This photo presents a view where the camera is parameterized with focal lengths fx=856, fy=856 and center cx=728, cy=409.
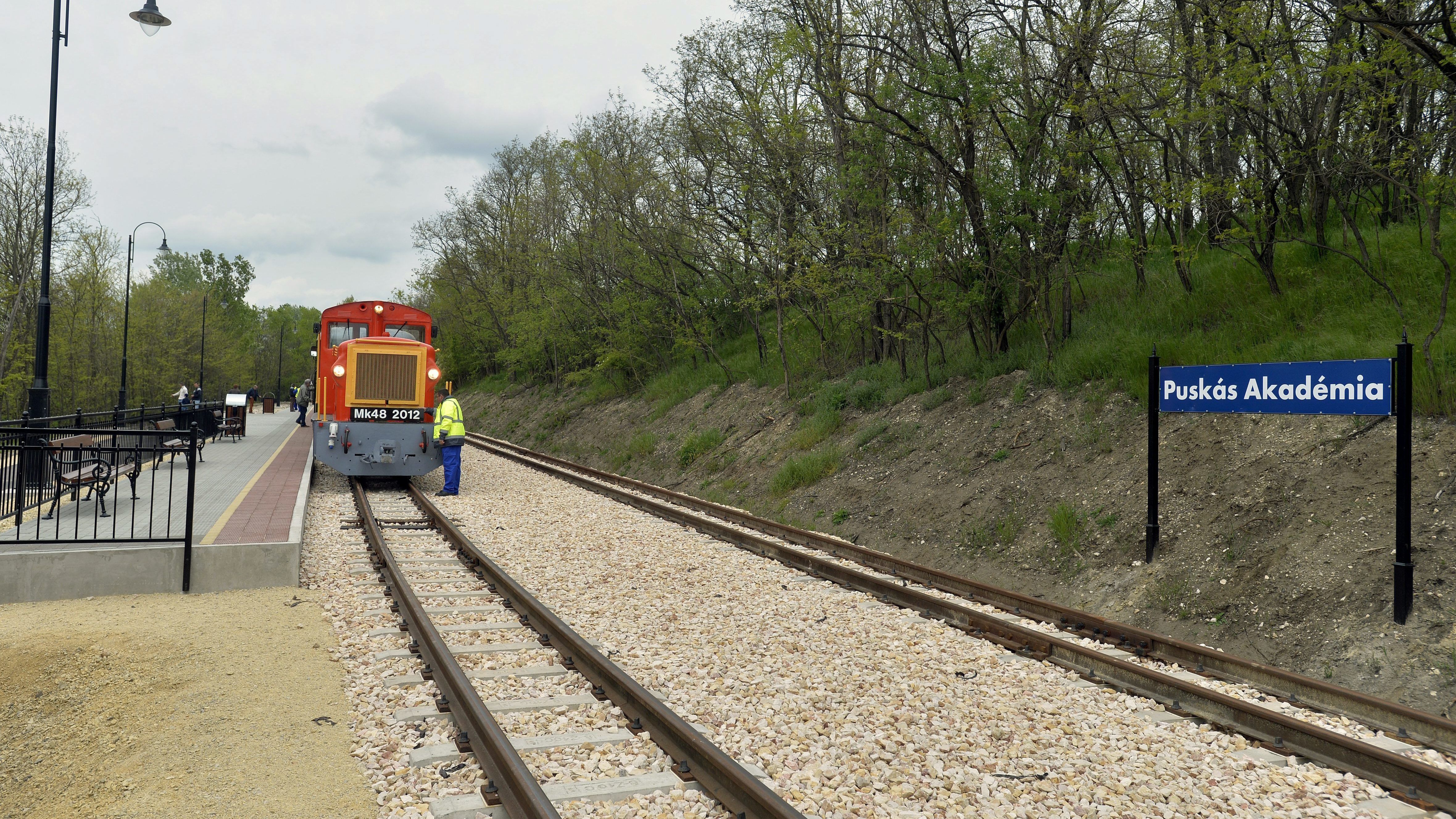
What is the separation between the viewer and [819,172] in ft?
61.0

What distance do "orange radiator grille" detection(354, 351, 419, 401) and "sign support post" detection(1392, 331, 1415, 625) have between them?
1465 centimetres

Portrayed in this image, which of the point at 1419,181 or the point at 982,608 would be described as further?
the point at 1419,181

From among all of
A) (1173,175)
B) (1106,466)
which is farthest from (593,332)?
(1106,466)

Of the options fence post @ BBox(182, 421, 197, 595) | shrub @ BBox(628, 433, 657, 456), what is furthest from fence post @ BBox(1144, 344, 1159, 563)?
shrub @ BBox(628, 433, 657, 456)

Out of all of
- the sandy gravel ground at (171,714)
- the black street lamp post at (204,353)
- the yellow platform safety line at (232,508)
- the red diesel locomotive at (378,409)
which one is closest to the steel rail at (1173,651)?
the sandy gravel ground at (171,714)

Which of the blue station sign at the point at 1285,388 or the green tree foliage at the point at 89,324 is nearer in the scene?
the blue station sign at the point at 1285,388

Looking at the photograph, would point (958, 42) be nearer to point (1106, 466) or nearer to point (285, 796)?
point (1106, 466)

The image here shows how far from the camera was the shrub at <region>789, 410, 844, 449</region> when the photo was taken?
15945 mm

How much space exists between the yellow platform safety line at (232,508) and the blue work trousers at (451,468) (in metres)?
3.08

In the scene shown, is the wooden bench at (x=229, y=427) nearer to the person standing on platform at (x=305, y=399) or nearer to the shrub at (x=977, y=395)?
the person standing on platform at (x=305, y=399)

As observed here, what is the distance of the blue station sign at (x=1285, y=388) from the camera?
6.55m

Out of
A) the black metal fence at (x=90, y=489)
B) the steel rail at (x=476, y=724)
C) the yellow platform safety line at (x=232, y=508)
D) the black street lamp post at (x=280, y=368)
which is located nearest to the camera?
the steel rail at (x=476, y=724)

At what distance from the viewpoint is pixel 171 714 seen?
200 inches

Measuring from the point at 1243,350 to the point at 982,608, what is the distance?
4.73m
